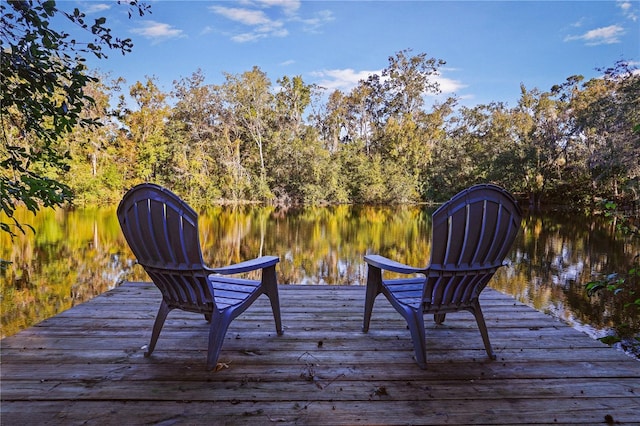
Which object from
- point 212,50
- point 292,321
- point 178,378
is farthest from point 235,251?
point 212,50

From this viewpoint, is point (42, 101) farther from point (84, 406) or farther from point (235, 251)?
point (235, 251)

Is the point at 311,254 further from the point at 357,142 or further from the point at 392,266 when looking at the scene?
the point at 357,142

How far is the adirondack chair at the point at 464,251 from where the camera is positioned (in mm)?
1782

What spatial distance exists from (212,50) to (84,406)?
20.8 metres

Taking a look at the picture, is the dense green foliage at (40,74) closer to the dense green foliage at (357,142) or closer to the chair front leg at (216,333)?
the chair front leg at (216,333)

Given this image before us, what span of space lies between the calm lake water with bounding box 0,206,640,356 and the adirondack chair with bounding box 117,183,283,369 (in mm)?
2055

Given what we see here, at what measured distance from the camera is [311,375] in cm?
173

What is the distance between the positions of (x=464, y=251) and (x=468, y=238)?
0.21 ft

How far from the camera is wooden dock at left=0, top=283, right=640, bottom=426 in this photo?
56.4 inches

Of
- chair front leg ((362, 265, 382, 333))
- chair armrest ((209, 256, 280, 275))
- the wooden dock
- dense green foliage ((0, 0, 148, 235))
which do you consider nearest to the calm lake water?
dense green foliage ((0, 0, 148, 235))

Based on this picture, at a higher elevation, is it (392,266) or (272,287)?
(392,266)

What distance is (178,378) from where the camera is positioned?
5.55 feet

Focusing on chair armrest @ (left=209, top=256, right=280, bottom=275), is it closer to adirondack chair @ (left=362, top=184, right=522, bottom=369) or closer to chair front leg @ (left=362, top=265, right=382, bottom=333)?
chair front leg @ (left=362, top=265, right=382, bottom=333)

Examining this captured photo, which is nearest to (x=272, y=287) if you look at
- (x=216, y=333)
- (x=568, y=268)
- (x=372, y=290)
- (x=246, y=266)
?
(x=246, y=266)
